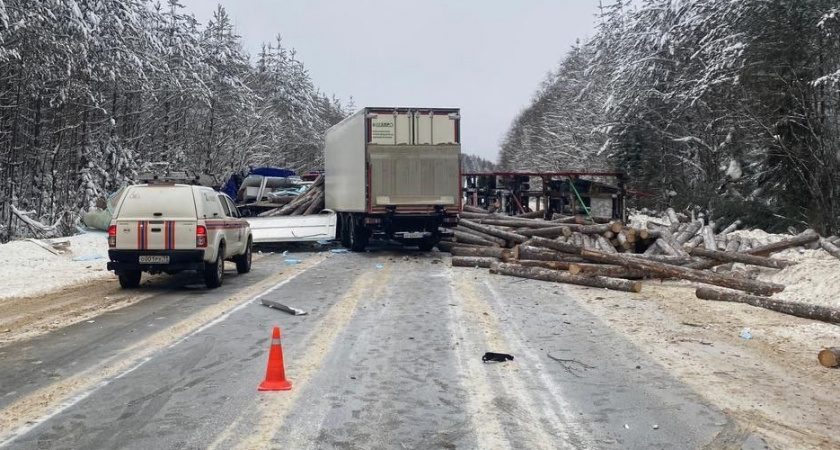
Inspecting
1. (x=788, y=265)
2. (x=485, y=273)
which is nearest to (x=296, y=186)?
(x=485, y=273)

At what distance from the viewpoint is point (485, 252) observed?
673 inches

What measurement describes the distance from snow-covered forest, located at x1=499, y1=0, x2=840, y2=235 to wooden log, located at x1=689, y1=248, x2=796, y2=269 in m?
7.94

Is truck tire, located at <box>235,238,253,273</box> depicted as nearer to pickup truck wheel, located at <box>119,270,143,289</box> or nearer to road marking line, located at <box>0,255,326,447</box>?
pickup truck wheel, located at <box>119,270,143,289</box>

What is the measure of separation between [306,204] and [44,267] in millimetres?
10795

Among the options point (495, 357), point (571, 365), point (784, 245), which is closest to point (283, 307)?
point (495, 357)

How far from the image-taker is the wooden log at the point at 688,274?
11.1 metres

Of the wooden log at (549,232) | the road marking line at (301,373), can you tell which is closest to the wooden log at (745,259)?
the wooden log at (549,232)

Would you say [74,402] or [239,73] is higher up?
[239,73]

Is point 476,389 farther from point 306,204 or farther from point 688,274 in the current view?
point 306,204

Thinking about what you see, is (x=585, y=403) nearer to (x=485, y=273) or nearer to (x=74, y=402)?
(x=74, y=402)

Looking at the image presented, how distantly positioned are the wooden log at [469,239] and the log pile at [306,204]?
21.0 feet

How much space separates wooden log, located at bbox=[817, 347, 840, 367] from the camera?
21.7ft

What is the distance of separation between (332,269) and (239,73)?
34.9 metres

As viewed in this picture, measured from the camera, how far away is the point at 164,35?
33312 mm
